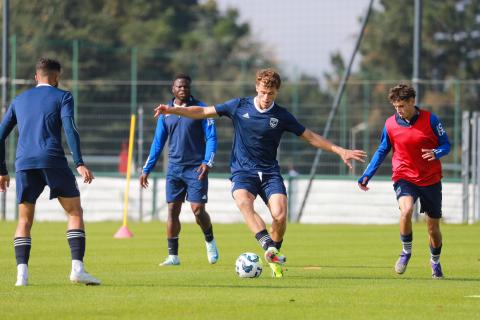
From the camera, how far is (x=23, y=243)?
1158 centimetres

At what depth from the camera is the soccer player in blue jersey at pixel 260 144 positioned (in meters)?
13.0

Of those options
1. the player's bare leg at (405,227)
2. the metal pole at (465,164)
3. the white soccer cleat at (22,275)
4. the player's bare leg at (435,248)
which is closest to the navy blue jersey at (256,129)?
the player's bare leg at (405,227)

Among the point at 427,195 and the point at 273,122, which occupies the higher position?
the point at 273,122

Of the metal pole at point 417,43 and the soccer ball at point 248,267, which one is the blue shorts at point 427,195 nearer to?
the soccer ball at point 248,267

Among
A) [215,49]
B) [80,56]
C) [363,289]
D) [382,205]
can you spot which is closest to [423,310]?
[363,289]

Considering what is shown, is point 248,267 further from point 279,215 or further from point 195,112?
point 195,112

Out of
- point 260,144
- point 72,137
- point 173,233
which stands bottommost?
point 173,233

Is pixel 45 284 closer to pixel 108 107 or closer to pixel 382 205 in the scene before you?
pixel 382 205

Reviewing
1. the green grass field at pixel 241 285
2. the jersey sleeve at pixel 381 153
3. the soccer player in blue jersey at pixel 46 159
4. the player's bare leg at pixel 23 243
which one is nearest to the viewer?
the green grass field at pixel 241 285

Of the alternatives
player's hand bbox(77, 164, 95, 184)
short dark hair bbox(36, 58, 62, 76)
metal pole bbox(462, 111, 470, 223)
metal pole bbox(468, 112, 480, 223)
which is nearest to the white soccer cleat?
player's hand bbox(77, 164, 95, 184)

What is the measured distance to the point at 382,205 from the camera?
29.3 metres

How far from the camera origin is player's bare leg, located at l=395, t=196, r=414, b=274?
13.1 m

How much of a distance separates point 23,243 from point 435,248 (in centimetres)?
463

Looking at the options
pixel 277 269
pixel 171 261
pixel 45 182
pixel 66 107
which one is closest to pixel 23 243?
pixel 45 182
